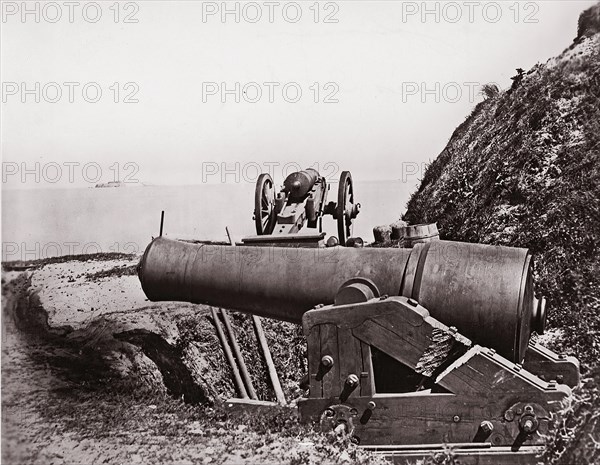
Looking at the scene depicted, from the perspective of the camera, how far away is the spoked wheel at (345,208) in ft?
26.0

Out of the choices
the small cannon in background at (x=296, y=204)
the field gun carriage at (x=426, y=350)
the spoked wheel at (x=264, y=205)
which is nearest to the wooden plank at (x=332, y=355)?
the field gun carriage at (x=426, y=350)

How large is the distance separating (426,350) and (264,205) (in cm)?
400

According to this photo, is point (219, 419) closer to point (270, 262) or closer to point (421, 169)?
point (270, 262)

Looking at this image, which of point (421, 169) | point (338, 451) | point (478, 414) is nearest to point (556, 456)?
point (478, 414)

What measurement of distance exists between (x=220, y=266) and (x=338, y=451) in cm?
181

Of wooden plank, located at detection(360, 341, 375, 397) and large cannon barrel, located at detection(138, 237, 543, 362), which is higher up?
large cannon barrel, located at detection(138, 237, 543, 362)

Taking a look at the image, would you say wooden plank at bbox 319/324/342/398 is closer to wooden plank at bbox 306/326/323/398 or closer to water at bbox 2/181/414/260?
wooden plank at bbox 306/326/323/398

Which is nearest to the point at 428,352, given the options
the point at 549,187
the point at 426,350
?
the point at 426,350

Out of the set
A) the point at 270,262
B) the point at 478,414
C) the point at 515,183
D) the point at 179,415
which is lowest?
the point at 179,415

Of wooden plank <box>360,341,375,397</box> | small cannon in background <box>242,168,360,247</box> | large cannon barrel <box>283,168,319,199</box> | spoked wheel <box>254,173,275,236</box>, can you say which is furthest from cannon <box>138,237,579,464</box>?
large cannon barrel <box>283,168,319,199</box>

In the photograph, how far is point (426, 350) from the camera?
15.0 ft

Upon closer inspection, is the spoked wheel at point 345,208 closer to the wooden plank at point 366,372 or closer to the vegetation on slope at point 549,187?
the vegetation on slope at point 549,187

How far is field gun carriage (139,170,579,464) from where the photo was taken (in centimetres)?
444

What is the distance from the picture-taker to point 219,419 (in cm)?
551
